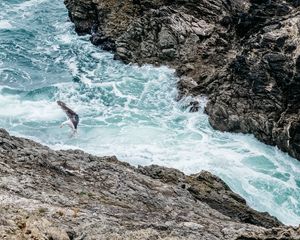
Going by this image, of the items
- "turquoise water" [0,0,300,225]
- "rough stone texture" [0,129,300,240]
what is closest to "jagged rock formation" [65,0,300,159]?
"turquoise water" [0,0,300,225]

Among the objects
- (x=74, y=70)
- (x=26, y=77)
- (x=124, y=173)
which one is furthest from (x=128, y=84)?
(x=124, y=173)

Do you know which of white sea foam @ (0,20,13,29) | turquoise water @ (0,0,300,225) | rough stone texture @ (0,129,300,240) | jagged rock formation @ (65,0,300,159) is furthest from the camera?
white sea foam @ (0,20,13,29)

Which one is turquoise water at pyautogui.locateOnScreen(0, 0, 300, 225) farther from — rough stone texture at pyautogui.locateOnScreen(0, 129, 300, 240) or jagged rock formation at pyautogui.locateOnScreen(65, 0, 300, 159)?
rough stone texture at pyautogui.locateOnScreen(0, 129, 300, 240)

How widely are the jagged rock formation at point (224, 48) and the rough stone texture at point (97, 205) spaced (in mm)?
14916

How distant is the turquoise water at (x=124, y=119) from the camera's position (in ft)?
105

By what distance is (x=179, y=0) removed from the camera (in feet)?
146

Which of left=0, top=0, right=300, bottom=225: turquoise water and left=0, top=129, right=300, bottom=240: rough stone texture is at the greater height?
left=0, top=129, right=300, bottom=240: rough stone texture

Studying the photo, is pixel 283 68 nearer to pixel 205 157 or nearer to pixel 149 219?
pixel 205 157

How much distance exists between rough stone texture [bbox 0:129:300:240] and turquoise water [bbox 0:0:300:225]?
10783 millimetres

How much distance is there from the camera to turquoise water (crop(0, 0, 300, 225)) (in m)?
32.0

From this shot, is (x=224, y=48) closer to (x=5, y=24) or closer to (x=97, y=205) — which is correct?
(x=5, y=24)

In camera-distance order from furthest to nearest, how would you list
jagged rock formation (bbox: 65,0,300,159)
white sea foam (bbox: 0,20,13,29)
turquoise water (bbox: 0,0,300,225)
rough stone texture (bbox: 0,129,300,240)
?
1. white sea foam (bbox: 0,20,13,29)
2. jagged rock formation (bbox: 65,0,300,159)
3. turquoise water (bbox: 0,0,300,225)
4. rough stone texture (bbox: 0,129,300,240)

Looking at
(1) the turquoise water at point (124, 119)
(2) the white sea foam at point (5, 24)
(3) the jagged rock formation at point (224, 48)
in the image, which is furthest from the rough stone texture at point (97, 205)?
(2) the white sea foam at point (5, 24)

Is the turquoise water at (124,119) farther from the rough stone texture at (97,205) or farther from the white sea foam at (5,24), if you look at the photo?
the rough stone texture at (97,205)
